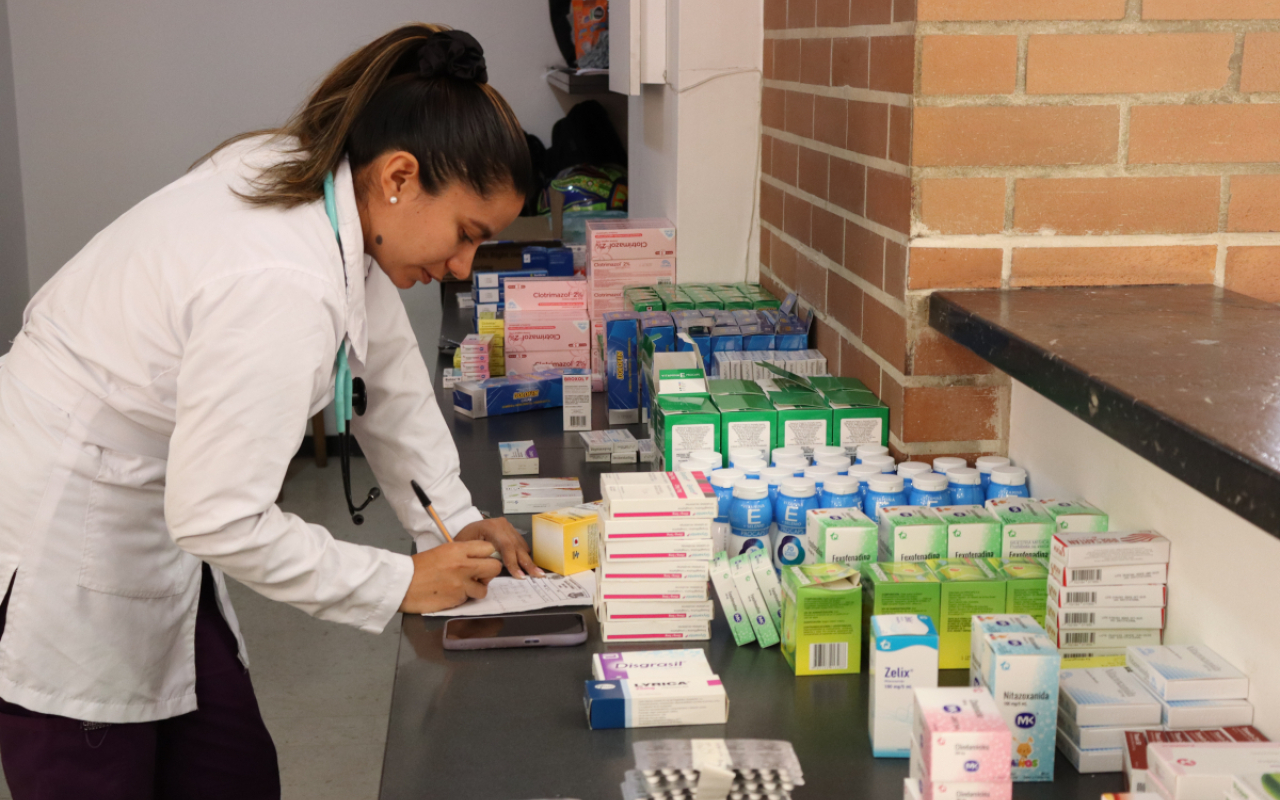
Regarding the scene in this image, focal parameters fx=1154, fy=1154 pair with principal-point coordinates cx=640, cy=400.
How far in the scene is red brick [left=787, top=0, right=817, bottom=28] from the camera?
2412mm

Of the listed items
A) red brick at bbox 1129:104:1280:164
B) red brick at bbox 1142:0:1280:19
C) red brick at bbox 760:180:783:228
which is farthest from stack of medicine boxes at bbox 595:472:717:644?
red brick at bbox 760:180:783:228

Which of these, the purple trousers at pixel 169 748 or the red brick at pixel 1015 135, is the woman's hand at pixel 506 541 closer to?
the purple trousers at pixel 169 748

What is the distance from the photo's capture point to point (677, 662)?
1396 mm

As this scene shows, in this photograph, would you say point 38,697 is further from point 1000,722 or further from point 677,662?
point 1000,722

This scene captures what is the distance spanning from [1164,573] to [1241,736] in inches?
9.7

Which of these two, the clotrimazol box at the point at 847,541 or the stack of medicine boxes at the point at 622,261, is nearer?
the clotrimazol box at the point at 847,541

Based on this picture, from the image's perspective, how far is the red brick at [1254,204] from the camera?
1.76 meters

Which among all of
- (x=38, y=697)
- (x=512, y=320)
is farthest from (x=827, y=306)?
(x=38, y=697)

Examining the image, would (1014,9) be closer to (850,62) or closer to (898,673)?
(850,62)

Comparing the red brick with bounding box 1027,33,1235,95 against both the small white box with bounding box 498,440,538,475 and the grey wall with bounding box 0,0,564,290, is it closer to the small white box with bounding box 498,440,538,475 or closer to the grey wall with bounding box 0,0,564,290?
the small white box with bounding box 498,440,538,475

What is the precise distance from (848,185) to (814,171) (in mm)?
303

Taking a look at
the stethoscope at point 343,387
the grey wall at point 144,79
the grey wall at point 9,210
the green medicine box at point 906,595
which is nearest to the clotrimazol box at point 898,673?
the green medicine box at point 906,595

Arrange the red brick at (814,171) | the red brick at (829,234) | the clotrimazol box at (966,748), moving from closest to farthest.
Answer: the clotrimazol box at (966,748)
the red brick at (829,234)
the red brick at (814,171)

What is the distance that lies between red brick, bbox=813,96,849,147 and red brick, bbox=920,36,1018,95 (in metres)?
0.41
